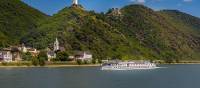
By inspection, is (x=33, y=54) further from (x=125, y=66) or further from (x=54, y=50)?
(x=125, y=66)

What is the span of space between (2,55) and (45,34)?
42049mm

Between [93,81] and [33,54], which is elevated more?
[33,54]

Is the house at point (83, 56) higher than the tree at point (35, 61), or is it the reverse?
the house at point (83, 56)

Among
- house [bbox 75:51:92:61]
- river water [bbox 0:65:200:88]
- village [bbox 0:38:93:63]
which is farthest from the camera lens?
house [bbox 75:51:92:61]

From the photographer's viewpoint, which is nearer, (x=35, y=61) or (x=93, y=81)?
(x=93, y=81)

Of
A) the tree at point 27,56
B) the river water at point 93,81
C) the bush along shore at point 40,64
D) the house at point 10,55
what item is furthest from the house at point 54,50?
the river water at point 93,81

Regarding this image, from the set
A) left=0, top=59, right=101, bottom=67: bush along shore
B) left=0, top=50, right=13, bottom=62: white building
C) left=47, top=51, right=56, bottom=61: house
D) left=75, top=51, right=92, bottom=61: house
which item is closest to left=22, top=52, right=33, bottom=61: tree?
left=0, top=50, right=13, bottom=62: white building

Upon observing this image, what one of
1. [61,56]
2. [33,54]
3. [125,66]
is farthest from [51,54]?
[125,66]

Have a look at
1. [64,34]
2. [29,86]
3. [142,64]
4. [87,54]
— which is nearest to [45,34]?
[64,34]

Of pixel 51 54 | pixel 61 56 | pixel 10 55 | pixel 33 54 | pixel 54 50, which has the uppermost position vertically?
pixel 54 50

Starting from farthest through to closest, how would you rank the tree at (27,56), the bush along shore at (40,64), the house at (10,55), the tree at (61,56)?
the tree at (61,56)
the tree at (27,56)
the house at (10,55)
the bush along shore at (40,64)

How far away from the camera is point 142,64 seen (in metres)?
148

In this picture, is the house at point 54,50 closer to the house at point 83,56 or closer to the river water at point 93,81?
the house at point 83,56

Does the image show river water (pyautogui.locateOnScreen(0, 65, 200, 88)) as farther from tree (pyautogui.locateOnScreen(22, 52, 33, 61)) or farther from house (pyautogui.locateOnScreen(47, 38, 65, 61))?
house (pyautogui.locateOnScreen(47, 38, 65, 61))
